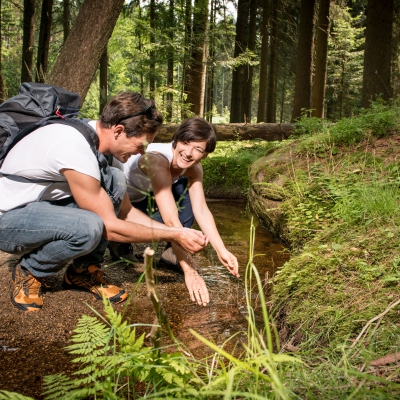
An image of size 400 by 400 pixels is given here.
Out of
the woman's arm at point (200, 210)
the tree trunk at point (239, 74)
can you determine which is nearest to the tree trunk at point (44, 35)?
the tree trunk at point (239, 74)

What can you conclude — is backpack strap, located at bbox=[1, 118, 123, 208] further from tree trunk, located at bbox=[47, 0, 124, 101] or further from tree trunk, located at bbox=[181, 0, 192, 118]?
tree trunk, located at bbox=[181, 0, 192, 118]

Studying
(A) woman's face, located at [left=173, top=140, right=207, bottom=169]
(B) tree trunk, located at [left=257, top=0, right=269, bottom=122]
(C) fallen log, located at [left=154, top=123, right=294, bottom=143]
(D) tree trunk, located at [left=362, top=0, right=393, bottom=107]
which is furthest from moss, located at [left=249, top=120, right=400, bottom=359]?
(B) tree trunk, located at [left=257, top=0, right=269, bottom=122]

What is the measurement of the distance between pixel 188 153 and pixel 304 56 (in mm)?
8654

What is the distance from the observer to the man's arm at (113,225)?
236cm

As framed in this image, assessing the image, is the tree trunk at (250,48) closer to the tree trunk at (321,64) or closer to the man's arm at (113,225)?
the tree trunk at (321,64)

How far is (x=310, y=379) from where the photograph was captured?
4.75 ft

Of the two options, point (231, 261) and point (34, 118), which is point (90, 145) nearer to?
point (34, 118)

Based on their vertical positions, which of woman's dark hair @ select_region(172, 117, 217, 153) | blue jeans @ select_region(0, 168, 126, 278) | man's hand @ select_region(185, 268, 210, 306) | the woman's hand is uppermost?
woman's dark hair @ select_region(172, 117, 217, 153)

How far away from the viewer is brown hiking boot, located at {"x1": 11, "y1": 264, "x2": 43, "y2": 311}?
8.67 feet

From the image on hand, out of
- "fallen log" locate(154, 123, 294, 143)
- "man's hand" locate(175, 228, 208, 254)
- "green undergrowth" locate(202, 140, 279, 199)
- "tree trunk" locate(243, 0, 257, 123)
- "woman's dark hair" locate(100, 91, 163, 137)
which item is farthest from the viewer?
"tree trunk" locate(243, 0, 257, 123)

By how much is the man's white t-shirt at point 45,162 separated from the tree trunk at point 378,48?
672 centimetres

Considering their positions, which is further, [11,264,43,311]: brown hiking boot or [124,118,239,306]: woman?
[124,118,239,306]: woman

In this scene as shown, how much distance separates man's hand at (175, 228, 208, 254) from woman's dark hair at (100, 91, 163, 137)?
712mm

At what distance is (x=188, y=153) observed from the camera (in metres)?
3.06
